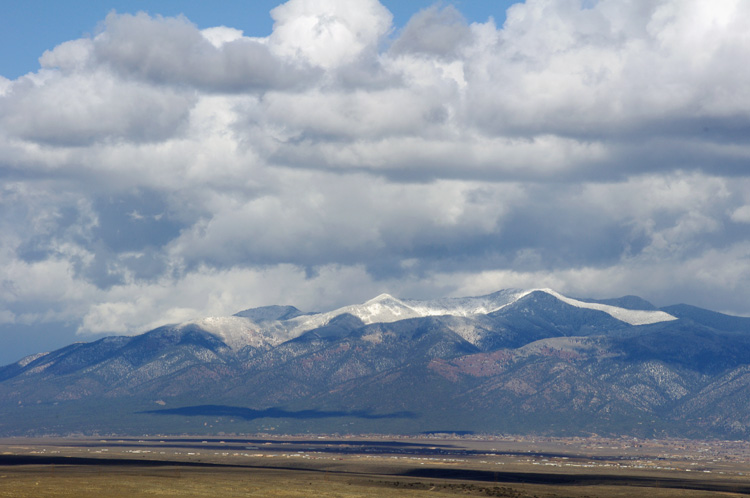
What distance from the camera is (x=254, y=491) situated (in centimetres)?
19675

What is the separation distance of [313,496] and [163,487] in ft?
92.8

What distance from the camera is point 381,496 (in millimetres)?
195000

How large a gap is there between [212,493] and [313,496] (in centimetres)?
1802

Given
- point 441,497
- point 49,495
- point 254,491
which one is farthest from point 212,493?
point 441,497

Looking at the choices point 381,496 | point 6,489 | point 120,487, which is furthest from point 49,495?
point 381,496

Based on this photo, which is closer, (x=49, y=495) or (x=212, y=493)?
(x=49, y=495)

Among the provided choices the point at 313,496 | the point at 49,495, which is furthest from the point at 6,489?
the point at 313,496

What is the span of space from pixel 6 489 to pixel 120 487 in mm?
22330

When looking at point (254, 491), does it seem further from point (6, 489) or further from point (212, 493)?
point (6, 489)

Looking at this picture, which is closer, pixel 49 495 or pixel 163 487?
pixel 49 495

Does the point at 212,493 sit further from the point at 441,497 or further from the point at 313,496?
the point at 441,497

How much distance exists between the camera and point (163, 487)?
194 meters

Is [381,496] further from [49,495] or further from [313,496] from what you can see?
[49,495]

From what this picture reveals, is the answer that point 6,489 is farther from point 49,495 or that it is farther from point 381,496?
point 381,496
